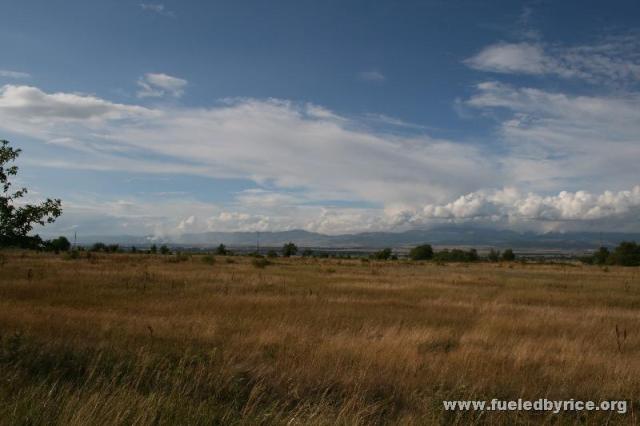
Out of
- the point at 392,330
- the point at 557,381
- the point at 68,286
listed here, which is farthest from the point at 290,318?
the point at 68,286

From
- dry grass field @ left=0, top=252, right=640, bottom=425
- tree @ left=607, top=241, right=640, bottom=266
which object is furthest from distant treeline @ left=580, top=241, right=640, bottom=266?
dry grass field @ left=0, top=252, right=640, bottom=425

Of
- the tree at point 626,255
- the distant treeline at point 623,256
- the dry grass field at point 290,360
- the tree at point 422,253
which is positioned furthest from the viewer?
the tree at point 422,253

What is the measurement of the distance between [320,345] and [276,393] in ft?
11.9

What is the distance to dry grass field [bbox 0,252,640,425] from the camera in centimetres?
595

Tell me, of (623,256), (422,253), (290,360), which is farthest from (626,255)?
(290,360)

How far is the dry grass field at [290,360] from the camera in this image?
595cm

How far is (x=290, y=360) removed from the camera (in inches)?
358

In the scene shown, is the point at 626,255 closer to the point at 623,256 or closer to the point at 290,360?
the point at 623,256

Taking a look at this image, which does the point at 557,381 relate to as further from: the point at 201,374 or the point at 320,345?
the point at 201,374

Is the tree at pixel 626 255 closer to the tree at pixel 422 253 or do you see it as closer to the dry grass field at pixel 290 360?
the tree at pixel 422 253

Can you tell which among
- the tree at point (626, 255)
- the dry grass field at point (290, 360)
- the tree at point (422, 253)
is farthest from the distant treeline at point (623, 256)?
the dry grass field at point (290, 360)

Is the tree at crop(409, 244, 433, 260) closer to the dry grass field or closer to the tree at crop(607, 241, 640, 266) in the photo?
the tree at crop(607, 241, 640, 266)

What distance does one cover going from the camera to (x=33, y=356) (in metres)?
7.79

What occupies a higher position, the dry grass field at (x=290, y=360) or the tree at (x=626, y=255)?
the dry grass field at (x=290, y=360)
